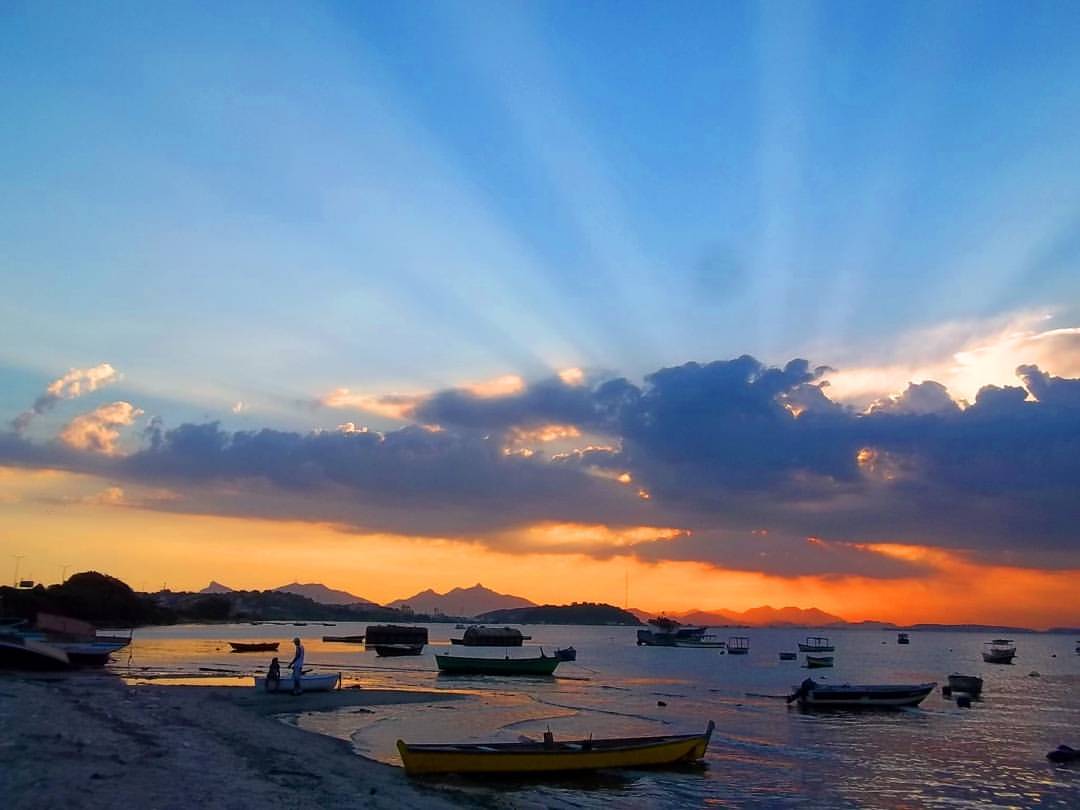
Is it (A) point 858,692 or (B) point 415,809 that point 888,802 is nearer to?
(B) point 415,809

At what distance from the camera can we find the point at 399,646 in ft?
336

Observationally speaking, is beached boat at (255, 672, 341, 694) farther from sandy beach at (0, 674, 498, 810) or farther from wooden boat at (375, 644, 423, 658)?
wooden boat at (375, 644, 423, 658)

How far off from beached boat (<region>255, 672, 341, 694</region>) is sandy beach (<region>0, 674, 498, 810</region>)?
6603 millimetres

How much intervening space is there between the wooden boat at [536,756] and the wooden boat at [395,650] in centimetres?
7826

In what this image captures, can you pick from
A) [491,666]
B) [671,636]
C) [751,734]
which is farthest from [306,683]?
[671,636]

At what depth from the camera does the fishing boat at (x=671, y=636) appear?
176625mm

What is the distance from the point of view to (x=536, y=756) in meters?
24.7

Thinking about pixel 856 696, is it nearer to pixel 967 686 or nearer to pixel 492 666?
pixel 967 686

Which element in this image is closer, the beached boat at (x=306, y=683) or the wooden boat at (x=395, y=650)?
the beached boat at (x=306, y=683)

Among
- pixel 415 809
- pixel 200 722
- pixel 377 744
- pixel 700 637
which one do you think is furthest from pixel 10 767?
pixel 700 637

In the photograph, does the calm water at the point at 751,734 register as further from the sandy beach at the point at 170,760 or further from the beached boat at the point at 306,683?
the beached boat at the point at 306,683

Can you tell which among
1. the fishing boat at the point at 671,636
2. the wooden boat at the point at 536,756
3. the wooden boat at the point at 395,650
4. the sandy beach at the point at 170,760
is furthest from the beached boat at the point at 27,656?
the fishing boat at the point at 671,636

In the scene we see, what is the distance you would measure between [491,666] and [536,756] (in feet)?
167

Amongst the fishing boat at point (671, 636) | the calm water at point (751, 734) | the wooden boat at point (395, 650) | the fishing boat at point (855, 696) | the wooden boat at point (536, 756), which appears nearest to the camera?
the wooden boat at point (536, 756)
